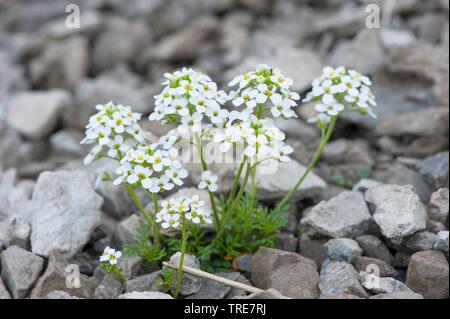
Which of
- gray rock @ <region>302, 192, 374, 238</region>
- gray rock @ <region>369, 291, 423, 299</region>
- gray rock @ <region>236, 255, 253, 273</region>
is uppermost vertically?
gray rock @ <region>302, 192, 374, 238</region>

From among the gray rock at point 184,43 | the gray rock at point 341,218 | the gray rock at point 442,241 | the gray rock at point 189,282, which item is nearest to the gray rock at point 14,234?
the gray rock at point 189,282

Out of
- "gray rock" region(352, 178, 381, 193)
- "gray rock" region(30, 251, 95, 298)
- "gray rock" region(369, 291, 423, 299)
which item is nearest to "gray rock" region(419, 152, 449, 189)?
"gray rock" region(352, 178, 381, 193)

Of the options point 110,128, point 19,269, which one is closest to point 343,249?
point 110,128

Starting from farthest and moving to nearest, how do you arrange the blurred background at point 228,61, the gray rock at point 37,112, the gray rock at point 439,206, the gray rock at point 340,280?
1. the gray rock at point 37,112
2. the blurred background at point 228,61
3. the gray rock at point 439,206
4. the gray rock at point 340,280

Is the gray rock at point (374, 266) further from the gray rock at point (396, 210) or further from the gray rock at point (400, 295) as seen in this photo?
the gray rock at point (400, 295)

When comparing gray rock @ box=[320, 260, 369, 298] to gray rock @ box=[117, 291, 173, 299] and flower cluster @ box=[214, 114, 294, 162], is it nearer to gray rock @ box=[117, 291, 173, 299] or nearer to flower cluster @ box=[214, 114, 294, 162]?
flower cluster @ box=[214, 114, 294, 162]
